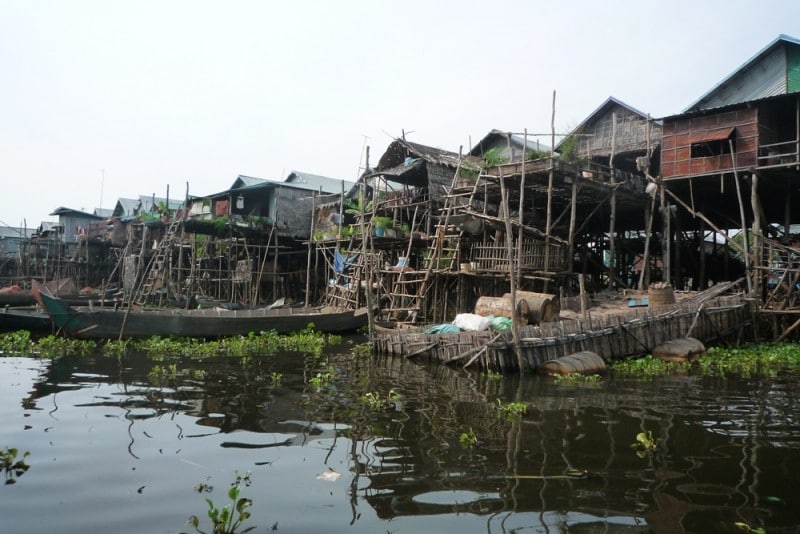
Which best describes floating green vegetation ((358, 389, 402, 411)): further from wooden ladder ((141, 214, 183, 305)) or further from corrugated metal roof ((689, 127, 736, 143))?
wooden ladder ((141, 214, 183, 305))

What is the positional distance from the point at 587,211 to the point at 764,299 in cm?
Result: 757

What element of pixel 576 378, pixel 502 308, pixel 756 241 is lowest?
pixel 576 378

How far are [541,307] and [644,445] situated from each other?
7325 mm

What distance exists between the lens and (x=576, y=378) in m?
11.0

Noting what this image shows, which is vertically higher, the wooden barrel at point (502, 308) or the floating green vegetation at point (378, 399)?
the wooden barrel at point (502, 308)

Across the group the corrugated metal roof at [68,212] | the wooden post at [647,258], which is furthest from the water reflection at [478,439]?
the corrugated metal roof at [68,212]

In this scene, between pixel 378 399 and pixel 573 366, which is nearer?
pixel 378 399

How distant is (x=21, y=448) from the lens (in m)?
6.21

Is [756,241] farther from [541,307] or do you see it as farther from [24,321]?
[24,321]

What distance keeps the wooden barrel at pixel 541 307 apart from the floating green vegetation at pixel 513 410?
525 cm

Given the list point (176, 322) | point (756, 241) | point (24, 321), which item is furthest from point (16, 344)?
point (756, 241)

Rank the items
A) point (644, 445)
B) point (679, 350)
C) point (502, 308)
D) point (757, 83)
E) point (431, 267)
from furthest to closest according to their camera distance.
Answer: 1. point (757, 83)
2. point (431, 267)
3. point (502, 308)
4. point (679, 350)
5. point (644, 445)

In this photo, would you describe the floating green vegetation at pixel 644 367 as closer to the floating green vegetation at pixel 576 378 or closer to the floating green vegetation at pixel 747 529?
the floating green vegetation at pixel 576 378

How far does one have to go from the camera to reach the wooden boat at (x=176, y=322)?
1539 centimetres
